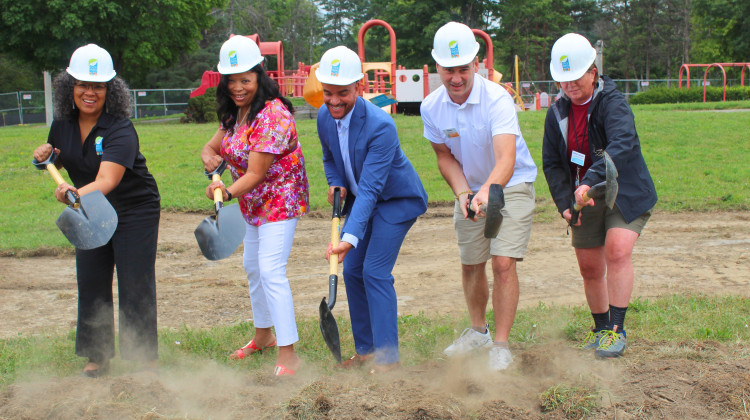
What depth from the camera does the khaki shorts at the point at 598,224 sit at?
4598 millimetres

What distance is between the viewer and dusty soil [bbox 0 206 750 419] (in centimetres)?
376

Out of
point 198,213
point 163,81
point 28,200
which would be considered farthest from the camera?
point 163,81

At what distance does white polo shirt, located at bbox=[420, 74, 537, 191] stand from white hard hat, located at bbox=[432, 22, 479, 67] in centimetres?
22

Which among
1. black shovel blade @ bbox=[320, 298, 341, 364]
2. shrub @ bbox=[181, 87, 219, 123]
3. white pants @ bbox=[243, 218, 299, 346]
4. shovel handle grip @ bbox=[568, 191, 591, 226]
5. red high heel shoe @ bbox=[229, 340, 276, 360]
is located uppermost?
shrub @ bbox=[181, 87, 219, 123]

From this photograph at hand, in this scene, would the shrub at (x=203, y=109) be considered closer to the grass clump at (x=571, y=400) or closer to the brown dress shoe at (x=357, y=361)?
the brown dress shoe at (x=357, y=361)

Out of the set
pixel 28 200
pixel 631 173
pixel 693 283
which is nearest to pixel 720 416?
pixel 631 173

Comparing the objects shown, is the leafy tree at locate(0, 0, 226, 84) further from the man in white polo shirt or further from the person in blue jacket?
the person in blue jacket

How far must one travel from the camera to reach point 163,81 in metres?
51.4

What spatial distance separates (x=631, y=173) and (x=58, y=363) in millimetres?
4015

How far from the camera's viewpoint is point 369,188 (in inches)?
170

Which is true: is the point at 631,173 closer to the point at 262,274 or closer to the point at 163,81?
the point at 262,274

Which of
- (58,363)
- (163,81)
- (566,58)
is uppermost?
(163,81)

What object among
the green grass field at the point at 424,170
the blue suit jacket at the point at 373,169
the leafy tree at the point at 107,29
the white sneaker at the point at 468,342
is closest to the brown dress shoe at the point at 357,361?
the white sneaker at the point at 468,342

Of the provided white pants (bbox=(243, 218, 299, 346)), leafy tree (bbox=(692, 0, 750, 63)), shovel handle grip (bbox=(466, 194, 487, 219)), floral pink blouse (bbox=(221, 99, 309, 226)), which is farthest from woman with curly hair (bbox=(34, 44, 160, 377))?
leafy tree (bbox=(692, 0, 750, 63))
